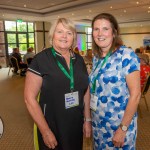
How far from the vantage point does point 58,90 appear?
1391 mm

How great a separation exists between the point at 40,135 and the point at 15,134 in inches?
76.2

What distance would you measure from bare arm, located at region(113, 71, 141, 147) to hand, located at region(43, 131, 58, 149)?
46cm

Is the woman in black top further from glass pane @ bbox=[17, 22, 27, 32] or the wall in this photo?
the wall

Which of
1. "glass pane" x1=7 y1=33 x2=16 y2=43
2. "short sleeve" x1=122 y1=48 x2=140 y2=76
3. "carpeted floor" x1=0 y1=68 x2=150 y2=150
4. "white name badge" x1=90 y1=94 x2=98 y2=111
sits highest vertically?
"glass pane" x1=7 y1=33 x2=16 y2=43

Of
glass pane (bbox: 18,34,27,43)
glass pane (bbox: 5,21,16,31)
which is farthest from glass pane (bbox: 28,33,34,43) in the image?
glass pane (bbox: 5,21,16,31)

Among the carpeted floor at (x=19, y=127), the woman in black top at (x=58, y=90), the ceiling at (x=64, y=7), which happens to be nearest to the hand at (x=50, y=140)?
the woman in black top at (x=58, y=90)

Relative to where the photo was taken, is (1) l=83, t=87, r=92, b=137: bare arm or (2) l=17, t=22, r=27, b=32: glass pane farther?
(2) l=17, t=22, r=27, b=32: glass pane

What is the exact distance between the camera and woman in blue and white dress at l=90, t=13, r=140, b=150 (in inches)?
53.5

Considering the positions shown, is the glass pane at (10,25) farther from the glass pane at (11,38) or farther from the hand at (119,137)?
the hand at (119,137)

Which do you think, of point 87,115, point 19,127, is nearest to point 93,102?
point 87,115

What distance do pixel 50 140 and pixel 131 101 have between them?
2.12ft

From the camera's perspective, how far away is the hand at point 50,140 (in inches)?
56.7

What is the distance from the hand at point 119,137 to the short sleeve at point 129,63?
42 centimetres

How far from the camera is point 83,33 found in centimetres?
1872
